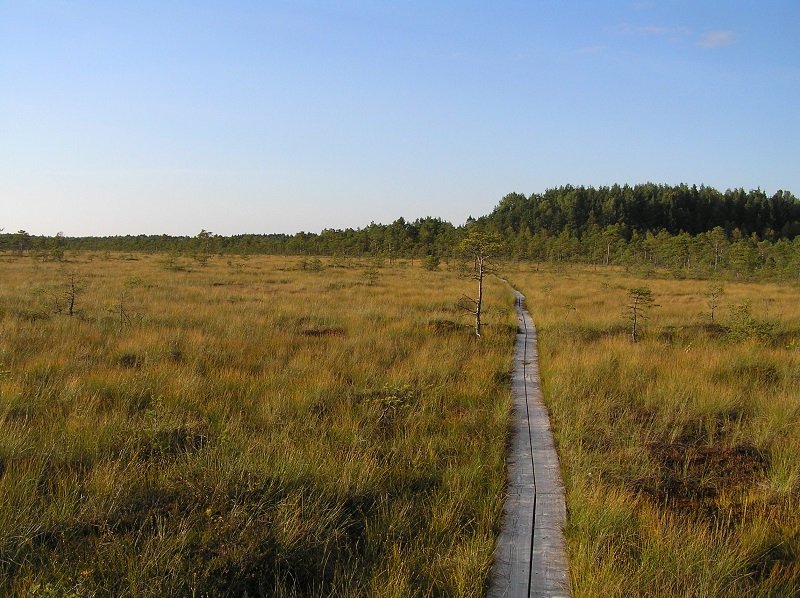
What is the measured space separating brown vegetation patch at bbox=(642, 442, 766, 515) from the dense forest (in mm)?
12256

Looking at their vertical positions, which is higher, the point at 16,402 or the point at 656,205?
the point at 656,205

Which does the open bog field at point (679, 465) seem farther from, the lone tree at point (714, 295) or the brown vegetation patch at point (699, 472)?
the lone tree at point (714, 295)

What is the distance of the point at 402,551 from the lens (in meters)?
3.37

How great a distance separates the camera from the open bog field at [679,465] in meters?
3.18

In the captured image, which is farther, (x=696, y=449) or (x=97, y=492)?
(x=696, y=449)

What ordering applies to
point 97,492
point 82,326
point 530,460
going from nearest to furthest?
point 97,492
point 530,460
point 82,326

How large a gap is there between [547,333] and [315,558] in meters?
10.7

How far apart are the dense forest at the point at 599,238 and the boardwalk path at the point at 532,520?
11.8 m

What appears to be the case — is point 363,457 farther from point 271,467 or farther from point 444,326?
point 444,326

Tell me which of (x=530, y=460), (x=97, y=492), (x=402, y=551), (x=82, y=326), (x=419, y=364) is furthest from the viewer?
(x=82, y=326)

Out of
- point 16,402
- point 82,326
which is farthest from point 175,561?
point 82,326

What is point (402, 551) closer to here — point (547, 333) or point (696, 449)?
point (696, 449)

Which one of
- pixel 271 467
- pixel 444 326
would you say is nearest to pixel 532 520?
pixel 271 467

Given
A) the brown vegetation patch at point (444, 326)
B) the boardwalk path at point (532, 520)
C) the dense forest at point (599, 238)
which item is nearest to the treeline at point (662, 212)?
the dense forest at point (599, 238)
